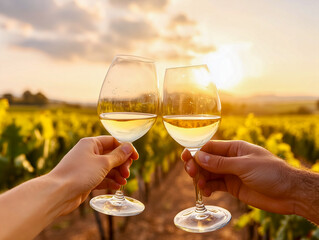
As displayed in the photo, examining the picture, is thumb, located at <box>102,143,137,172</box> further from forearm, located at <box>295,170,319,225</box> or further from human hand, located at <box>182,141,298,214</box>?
forearm, located at <box>295,170,319,225</box>

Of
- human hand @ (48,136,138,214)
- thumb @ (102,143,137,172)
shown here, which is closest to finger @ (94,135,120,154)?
human hand @ (48,136,138,214)

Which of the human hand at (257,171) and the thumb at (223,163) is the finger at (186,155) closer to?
the human hand at (257,171)

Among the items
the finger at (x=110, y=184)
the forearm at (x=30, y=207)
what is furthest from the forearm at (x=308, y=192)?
the forearm at (x=30, y=207)

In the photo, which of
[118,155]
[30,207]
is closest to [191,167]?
Answer: [118,155]

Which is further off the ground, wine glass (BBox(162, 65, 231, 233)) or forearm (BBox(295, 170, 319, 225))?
wine glass (BBox(162, 65, 231, 233))

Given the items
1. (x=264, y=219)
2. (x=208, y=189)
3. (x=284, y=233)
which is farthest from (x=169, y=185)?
(x=208, y=189)

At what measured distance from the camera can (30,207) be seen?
1582 millimetres

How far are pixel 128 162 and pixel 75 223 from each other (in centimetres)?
609

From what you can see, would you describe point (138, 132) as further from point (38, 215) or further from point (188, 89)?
point (38, 215)

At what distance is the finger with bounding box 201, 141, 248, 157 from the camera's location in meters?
2.34

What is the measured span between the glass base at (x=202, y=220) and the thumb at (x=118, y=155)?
0.49 metres

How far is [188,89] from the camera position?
188cm

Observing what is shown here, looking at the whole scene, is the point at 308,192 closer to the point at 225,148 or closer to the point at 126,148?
the point at 225,148

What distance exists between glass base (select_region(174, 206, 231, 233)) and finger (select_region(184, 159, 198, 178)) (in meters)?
0.23
